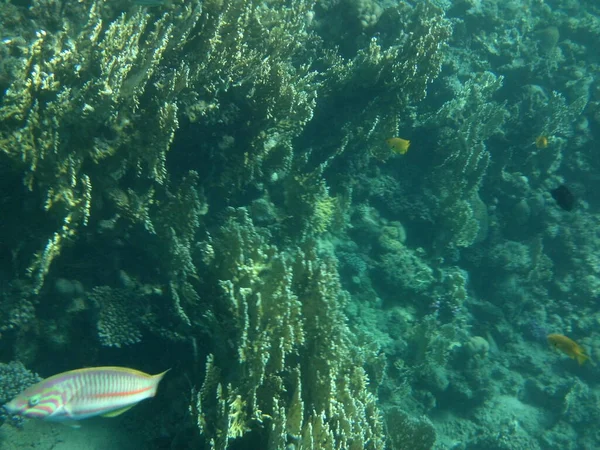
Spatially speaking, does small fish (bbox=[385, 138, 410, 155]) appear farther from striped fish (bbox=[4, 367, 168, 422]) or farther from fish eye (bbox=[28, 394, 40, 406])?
fish eye (bbox=[28, 394, 40, 406])

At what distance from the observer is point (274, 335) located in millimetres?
3248

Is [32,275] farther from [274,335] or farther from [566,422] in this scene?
[566,422]

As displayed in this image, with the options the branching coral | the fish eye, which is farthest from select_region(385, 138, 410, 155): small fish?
the fish eye

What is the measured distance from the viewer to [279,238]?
508 cm

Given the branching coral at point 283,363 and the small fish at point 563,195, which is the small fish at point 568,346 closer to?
the small fish at point 563,195

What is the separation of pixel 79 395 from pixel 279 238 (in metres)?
3.07

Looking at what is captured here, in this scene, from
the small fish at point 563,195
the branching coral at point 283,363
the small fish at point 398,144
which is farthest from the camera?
the small fish at point 398,144

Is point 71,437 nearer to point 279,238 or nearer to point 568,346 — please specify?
point 279,238

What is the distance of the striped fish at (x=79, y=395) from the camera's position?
7.39ft

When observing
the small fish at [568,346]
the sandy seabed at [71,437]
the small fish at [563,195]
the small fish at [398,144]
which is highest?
the small fish at [398,144]

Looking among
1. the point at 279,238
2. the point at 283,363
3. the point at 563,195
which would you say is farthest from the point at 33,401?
the point at 563,195

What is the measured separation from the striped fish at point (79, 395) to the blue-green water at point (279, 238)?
31.9 inches

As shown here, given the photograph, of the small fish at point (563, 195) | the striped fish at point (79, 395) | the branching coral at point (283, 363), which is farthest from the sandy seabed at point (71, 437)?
the small fish at point (563, 195)

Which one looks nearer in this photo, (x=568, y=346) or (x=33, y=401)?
(x=33, y=401)
